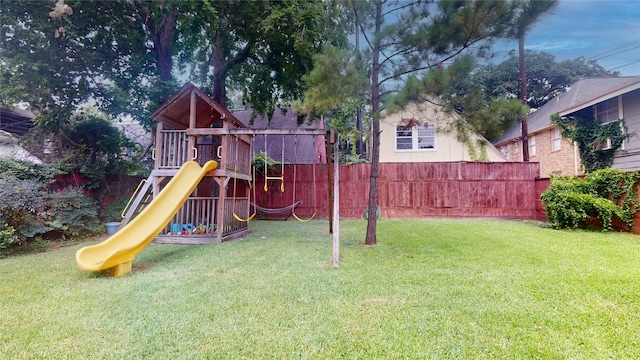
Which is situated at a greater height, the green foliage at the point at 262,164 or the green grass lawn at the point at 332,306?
the green foliage at the point at 262,164

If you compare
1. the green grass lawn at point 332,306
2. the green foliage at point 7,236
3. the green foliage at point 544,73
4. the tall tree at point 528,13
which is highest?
the green foliage at point 544,73

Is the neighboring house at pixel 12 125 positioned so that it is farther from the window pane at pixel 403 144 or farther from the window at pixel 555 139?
the window at pixel 555 139

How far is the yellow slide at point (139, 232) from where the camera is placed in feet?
12.7

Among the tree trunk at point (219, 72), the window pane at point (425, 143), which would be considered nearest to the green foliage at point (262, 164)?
the tree trunk at point (219, 72)

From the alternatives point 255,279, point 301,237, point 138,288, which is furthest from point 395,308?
point 301,237

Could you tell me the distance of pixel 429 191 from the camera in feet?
34.5


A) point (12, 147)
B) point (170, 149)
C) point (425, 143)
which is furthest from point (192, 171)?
point (425, 143)

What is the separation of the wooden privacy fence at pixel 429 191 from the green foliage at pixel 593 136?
2.17 meters

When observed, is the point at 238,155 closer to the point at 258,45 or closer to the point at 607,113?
the point at 258,45

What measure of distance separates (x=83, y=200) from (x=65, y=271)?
11.4 feet

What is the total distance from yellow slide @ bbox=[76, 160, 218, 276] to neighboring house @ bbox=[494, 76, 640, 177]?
6.42 meters

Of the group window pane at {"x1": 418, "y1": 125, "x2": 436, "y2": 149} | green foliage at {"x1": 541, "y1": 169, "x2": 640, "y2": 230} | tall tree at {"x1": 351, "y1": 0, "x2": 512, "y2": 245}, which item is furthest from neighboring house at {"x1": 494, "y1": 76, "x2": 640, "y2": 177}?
window pane at {"x1": 418, "y1": 125, "x2": 436, "y2": 149}

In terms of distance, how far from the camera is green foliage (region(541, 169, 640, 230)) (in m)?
6.91

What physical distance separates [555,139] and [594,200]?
792 centimetres
